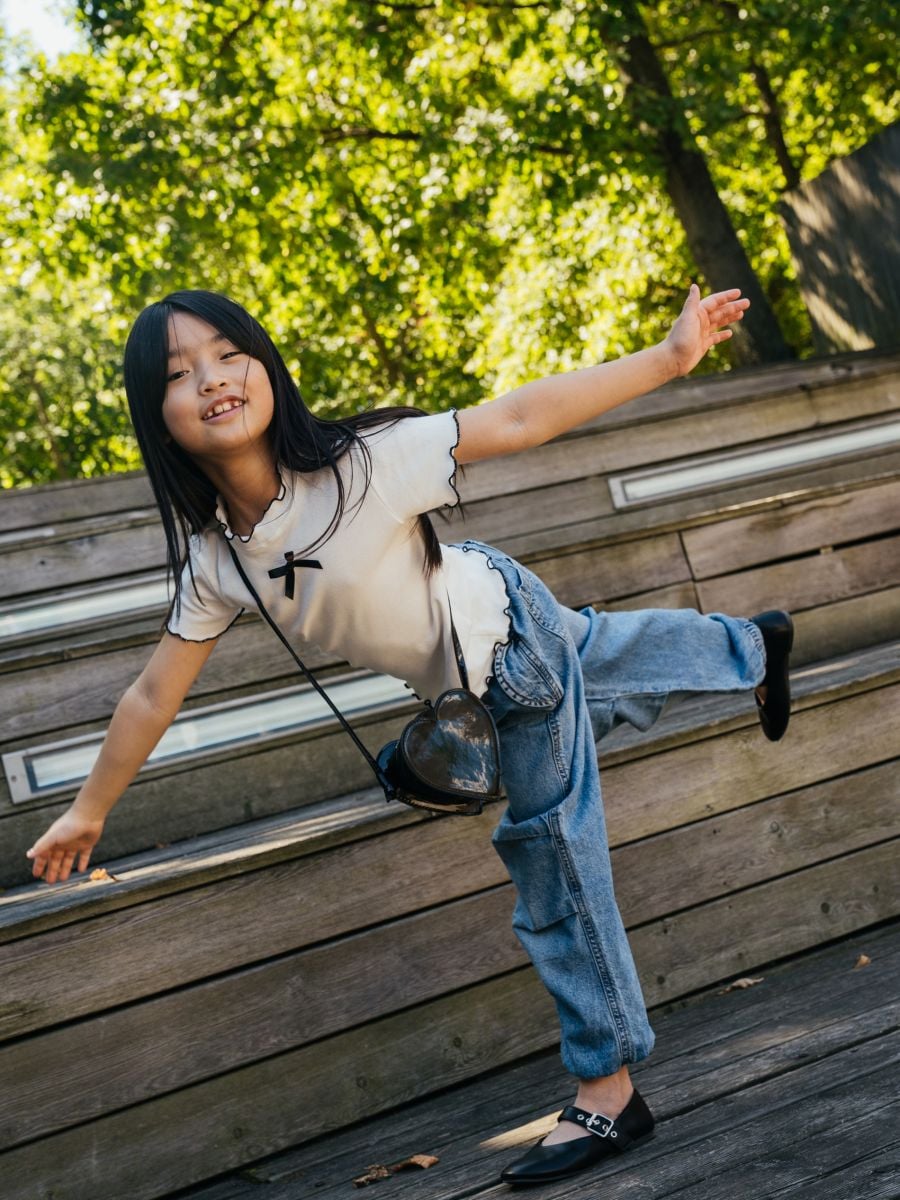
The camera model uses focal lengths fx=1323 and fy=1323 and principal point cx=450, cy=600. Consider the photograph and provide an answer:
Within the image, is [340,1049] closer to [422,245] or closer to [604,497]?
[604,497]

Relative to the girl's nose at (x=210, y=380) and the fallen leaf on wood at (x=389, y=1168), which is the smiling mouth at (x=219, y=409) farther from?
the fallen leaf on wood at (x=389, y=1168)

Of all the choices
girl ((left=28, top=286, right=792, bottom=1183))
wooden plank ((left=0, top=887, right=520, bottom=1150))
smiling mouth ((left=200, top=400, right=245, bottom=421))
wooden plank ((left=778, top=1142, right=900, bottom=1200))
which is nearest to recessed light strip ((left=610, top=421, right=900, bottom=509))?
wooden plank ((left=0, top=887, right=520, bottom=1150))

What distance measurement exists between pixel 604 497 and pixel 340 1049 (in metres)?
2.36

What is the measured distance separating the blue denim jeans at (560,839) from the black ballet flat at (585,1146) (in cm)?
7

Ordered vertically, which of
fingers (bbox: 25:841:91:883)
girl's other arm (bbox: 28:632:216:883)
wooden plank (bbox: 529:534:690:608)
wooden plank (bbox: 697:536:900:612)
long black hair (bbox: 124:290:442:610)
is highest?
long black hair (bbox: 124:290:442:610)

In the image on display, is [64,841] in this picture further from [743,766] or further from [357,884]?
[743,766]

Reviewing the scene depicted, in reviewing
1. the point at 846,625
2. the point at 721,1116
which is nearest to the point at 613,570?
the point at 846,625

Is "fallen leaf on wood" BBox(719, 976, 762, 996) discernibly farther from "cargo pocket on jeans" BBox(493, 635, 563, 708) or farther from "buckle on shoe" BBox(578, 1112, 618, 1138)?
"cargo pocket on jeans" BBox(493, 635, 563, 708)

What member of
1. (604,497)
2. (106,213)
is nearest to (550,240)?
(106,213)

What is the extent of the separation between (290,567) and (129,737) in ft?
1.46

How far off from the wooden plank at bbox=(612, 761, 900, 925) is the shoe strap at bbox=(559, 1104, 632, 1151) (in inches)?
30.3

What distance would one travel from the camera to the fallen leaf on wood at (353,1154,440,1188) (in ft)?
7.44

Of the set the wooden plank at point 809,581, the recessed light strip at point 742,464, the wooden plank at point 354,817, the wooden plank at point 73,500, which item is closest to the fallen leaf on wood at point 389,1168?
the wooden plank at point 354,817

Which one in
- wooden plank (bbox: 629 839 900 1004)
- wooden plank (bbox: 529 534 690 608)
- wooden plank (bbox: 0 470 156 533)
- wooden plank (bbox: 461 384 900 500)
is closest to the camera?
wooden plank (bbox: 629 839 900 1004)
